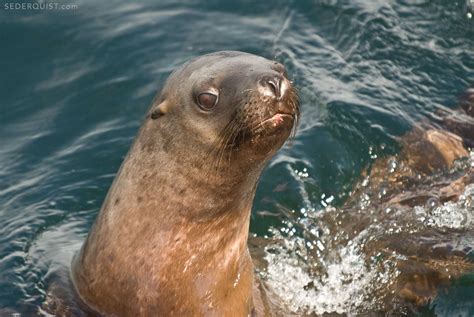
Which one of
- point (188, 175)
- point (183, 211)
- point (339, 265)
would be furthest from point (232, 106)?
point (339, 265)

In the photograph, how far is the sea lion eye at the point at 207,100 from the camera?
523 centimetres

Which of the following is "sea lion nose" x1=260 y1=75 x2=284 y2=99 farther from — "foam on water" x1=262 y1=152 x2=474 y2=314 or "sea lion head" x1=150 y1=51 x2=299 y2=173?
"foam on water" x1=262 y1=152 x2=474 y2=314

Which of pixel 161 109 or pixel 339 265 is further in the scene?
pixel 339 265

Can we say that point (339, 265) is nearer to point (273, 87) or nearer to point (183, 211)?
point (183, 211)

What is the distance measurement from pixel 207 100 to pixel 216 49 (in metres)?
4.29

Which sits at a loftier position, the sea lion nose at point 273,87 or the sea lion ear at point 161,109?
the sea lion nose at point 273,87

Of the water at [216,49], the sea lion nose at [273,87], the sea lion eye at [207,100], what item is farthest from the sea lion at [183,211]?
the water at [216,49]

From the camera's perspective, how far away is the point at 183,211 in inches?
219

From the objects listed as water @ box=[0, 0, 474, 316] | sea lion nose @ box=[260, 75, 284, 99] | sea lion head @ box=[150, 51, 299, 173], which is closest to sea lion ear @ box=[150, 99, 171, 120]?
sea lion head @ box=[150, 51, 299, 173]

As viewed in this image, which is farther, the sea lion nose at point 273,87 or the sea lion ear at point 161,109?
the sea lion ear at point 161,109

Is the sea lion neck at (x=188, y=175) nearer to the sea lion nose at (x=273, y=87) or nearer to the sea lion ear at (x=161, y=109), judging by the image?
the sea lion ear at (x=161, y=109)

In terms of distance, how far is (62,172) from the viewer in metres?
8.08

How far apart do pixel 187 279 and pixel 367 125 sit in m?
3.38

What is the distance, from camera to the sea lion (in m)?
5.29
